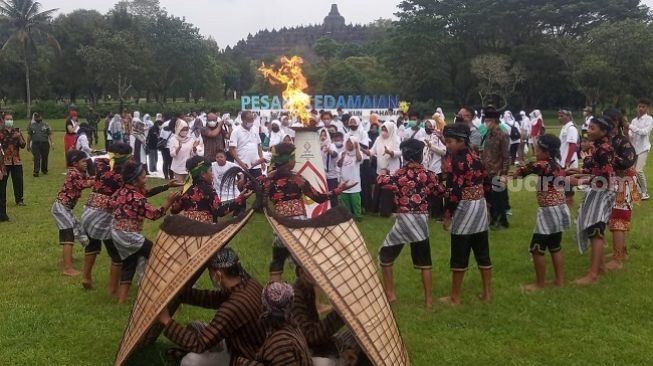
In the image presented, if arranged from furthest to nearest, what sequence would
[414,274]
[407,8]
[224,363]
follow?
1. [407,8]
2. [414,274]
3. [224,363]

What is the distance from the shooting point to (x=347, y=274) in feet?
13.0

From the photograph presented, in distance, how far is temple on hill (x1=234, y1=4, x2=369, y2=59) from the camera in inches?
3994

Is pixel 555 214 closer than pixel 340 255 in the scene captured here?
No

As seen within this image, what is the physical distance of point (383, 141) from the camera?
10391mm

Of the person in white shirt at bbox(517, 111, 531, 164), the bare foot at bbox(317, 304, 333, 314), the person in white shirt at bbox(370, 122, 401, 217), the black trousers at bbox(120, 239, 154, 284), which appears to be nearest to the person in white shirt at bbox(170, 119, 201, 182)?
the person in white shirt at bbox(370, 122, 401, 217)

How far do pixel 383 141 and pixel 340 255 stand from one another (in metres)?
6.55

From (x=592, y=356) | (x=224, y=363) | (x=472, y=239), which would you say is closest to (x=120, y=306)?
(x=224, y=363)

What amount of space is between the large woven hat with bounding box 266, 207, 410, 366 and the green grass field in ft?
3.60

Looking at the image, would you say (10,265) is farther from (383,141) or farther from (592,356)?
(592,356)

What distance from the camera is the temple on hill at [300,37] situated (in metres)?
101

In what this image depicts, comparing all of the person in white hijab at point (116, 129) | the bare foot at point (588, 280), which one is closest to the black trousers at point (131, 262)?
the bare foot at point (588, 280)

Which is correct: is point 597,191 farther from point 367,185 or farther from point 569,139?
point 569,139

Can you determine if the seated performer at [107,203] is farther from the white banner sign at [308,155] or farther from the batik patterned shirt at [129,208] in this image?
the white banner sign at [308,155]

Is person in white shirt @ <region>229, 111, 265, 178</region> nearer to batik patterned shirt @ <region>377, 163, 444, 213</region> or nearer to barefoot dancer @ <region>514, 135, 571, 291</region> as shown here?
batik patterned shirt @ <region>377, 163, 444, 213</region>
